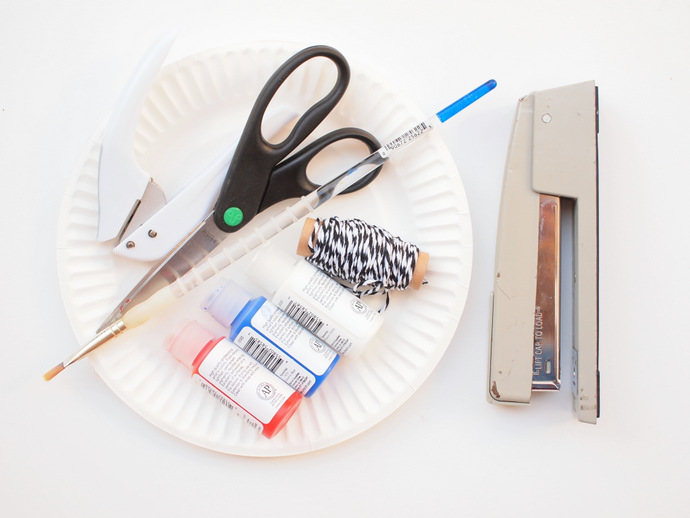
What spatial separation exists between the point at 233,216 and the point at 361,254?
0.14 meters

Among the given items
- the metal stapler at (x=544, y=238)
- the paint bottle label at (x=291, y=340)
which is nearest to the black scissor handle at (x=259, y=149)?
the paint bottle label at (x=291, y=340)

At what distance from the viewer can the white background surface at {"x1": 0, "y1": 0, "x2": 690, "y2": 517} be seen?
0.65 metres

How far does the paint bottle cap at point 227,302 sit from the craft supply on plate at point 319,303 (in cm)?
3

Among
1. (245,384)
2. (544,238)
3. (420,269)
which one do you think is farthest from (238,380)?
(544,238)

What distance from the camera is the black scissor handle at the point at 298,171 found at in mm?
595

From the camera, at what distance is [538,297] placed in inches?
24.4

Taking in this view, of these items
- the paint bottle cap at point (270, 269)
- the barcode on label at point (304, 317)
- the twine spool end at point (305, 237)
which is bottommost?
the barcode on label at point (304, 317)

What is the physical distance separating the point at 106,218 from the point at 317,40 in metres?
0.32

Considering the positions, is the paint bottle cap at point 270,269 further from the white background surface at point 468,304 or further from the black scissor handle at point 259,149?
the white background surface at point 468,304

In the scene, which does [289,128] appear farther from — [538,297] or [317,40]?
[538,297]

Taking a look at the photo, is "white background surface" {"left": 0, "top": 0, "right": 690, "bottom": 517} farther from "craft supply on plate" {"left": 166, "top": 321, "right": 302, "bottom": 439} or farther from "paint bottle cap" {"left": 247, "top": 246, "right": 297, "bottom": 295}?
"paint bottle cap" {"left": 247, "top": 246, "right": 297, "bottom": 295}

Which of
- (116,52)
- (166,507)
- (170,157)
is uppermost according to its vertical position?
(116,52)

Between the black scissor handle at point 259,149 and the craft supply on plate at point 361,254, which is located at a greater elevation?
the black scissor handle at point 259,149

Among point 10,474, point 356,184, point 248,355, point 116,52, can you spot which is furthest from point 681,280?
point 10,474
